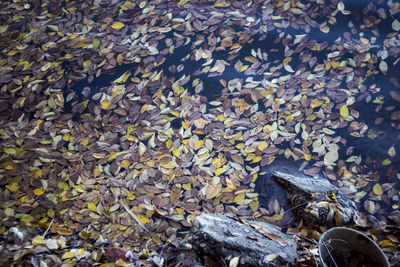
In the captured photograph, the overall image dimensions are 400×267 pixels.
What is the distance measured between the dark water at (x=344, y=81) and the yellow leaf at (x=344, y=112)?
78 millimetres

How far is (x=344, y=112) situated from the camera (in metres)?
3.17

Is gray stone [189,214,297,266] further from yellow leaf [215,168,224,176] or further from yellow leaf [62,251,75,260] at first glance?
→ yellow leaf [62,251,75,260]

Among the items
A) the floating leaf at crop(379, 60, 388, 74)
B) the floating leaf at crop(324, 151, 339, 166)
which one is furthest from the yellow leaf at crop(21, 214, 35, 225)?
the floating leaf at crop(379, 60, 388, 74)

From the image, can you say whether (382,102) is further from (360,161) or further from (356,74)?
(360,161)

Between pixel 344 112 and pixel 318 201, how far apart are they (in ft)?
3.49

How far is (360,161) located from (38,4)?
14.1 feet

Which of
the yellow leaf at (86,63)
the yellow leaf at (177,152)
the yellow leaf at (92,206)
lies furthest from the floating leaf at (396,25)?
the yellow leaf at (92,206)

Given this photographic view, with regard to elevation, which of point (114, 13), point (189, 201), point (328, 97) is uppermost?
point (114, 13)

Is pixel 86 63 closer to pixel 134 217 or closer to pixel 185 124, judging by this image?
pixel 185 124

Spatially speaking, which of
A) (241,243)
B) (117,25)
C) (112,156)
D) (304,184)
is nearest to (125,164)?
(112,156)

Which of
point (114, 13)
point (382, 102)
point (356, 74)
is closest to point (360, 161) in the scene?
point (382, 102)

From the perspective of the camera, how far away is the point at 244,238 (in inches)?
86.4

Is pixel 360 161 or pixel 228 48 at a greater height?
pixel 228 48

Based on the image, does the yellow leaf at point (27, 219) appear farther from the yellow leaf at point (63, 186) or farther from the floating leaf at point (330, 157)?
the floating leaf at point (330, 157)
